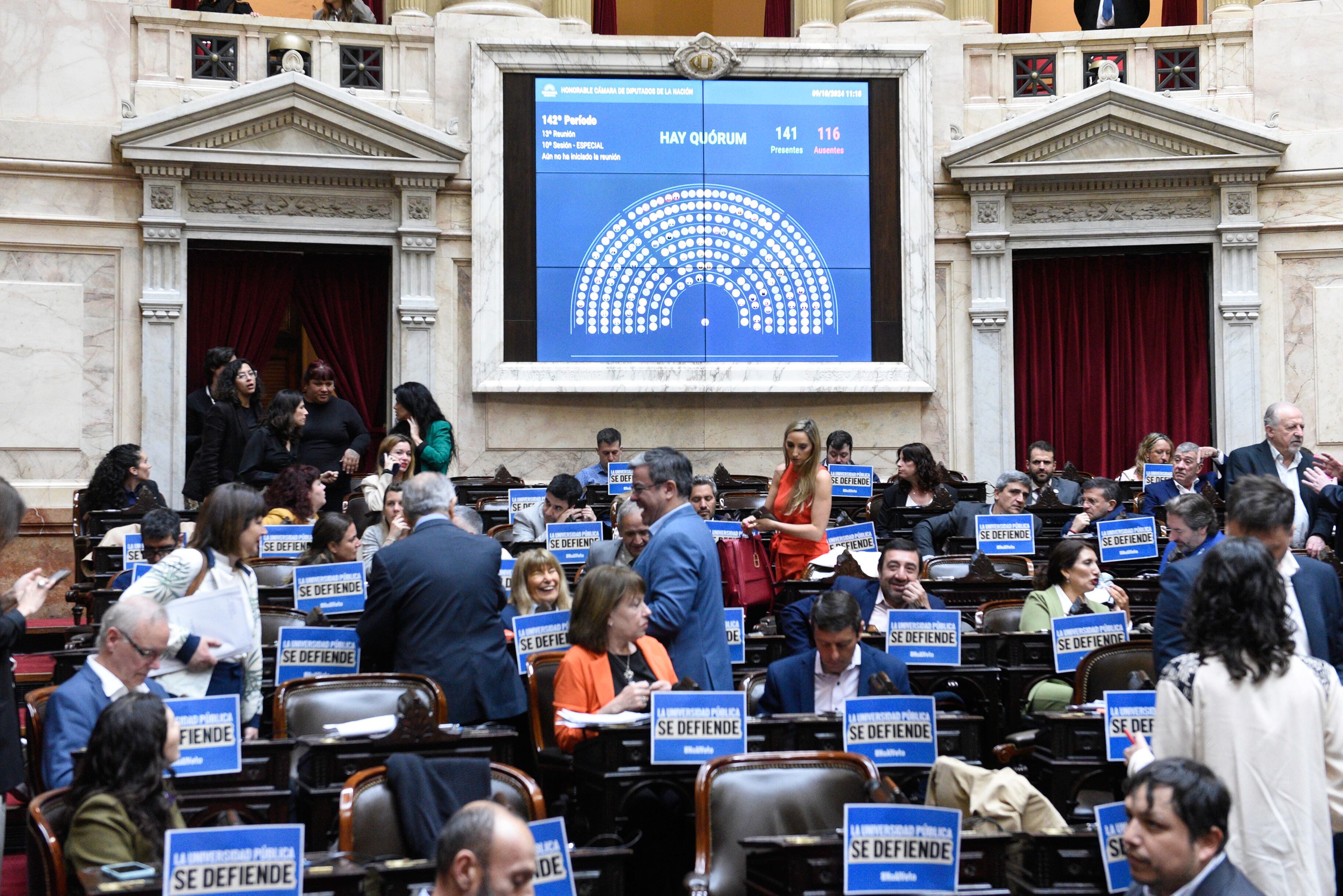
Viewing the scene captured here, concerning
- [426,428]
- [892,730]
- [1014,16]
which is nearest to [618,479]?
[426,428]

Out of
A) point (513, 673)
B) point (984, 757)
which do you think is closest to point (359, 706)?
point (513, 673)

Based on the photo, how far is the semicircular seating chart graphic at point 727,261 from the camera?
42.2 feet

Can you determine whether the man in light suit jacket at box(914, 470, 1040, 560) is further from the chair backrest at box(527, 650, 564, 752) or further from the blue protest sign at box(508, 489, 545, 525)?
the chair backrest at box(527, 650, 564, 752)

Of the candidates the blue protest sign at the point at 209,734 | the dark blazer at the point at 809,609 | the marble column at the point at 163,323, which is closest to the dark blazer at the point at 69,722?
the blue protest sign at the point at 209,734

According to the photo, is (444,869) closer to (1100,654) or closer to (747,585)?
(1100,654)

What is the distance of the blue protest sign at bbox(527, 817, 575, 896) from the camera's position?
12.3 feet

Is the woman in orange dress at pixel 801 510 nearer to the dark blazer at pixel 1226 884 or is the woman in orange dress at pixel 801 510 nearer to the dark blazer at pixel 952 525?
the dark blazer at pixel 952 525

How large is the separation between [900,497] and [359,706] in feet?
17.8

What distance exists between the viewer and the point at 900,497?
32.8 feet

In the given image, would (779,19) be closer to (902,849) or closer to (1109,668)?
(1109,668)

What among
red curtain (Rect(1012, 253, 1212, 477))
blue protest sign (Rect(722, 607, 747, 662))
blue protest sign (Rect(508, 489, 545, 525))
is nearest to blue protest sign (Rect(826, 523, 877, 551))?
blue protest sign (Rect(508, 489, 545, 525))

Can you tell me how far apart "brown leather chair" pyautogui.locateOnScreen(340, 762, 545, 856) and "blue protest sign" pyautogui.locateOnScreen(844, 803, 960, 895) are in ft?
2.81

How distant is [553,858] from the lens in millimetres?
3770

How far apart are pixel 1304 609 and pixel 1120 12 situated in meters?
10.9
